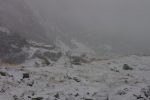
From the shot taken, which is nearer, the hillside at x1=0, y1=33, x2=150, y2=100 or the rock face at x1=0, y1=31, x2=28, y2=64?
the hillside at x1=0, y1=33, x2=150, y2=100

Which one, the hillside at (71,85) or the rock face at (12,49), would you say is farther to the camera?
the rock face at (12,49)

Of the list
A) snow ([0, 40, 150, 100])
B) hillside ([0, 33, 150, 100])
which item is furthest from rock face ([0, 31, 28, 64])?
snow ([0, 40, 150, 100])

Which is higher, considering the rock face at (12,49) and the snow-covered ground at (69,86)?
the rock face at (12,49)

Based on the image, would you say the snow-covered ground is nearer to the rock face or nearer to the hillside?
the hillside

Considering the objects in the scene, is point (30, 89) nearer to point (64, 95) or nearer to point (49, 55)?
point (64, 95)

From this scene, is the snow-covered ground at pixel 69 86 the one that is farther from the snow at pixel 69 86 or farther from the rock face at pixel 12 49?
the rock face at pixel 12 49

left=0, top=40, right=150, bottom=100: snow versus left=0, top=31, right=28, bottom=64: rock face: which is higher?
left=0, top=31, right=28, bottom=64: rock face

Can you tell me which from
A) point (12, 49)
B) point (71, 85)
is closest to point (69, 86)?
point (71, 85)

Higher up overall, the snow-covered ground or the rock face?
the rock face

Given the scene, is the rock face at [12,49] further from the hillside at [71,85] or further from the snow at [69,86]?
the snow at [69,86]

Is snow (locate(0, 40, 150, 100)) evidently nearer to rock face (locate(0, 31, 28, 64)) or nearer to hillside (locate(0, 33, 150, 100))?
hillside (locate(0, 33, 150, 100))

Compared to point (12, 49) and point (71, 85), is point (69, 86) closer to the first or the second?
point (71, 85)

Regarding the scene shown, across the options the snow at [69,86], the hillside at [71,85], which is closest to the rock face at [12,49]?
the hillside at [71,85]

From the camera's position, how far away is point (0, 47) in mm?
140250
